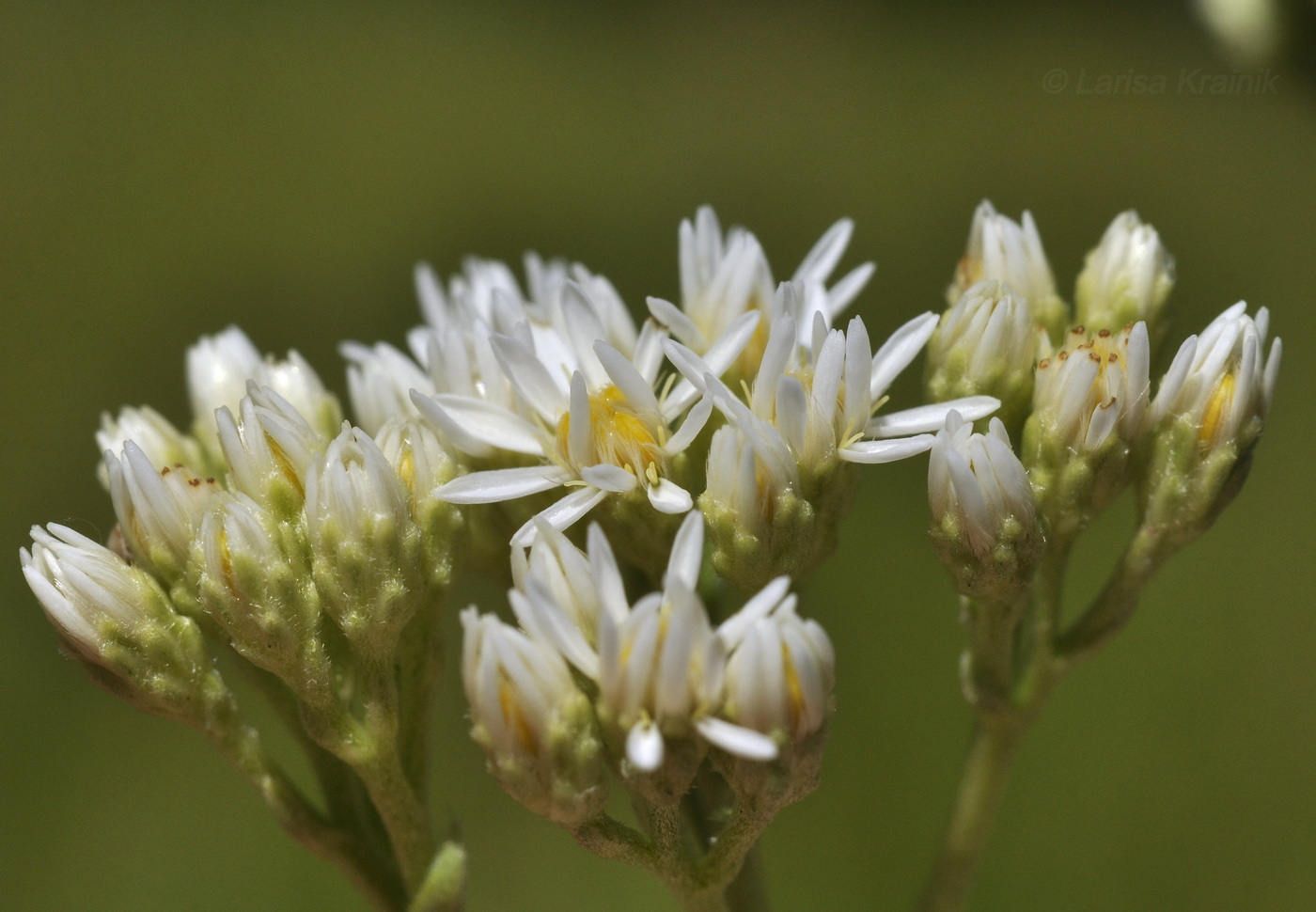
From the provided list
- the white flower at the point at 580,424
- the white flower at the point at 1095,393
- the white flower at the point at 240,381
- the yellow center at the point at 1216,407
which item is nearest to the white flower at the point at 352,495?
the white flower at the point at 580,424

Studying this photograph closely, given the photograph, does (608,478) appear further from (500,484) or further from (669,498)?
(500,484)

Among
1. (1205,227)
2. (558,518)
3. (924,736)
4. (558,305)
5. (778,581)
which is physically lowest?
(924,736)

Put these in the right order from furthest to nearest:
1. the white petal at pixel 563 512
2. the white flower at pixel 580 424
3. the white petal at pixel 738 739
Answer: the white flower at pixel 580 424 < the white petal at pixel 563 512 < the white petal at pixel 738 739

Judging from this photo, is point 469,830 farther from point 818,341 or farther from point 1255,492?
point 1255,492

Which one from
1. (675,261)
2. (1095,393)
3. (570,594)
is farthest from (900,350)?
(675,261)

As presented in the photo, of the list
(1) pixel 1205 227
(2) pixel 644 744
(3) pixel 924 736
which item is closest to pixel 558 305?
(2) pixel 644 744

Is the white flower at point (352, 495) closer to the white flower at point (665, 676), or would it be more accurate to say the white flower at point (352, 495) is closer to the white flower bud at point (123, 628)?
the white flower bud at point (123, 628)
